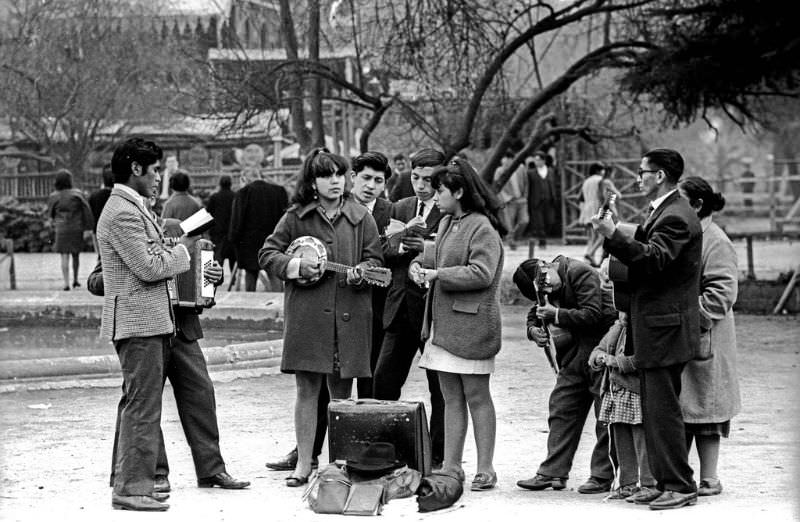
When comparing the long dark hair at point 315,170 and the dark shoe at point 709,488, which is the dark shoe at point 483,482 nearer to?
the dark shoe at point 709,488

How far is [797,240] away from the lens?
30.6m

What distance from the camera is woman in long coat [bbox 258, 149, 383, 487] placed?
8047 mm

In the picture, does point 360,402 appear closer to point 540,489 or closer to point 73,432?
point 540,489

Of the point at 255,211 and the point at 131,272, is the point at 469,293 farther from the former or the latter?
the point at 255,211

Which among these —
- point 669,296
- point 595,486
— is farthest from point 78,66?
point 669,296

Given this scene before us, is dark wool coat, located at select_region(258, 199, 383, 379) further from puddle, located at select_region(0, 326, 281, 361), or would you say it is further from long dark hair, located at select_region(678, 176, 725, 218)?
puddle, located at select_region(0, 326, 281, 361)

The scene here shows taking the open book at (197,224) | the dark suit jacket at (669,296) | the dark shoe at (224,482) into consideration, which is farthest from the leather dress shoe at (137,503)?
the dark suit jacket at (669,296)

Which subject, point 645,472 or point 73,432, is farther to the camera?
point 73,432

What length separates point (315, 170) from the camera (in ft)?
27.0

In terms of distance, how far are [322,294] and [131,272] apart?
4.03 ft

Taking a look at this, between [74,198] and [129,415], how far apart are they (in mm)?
14738

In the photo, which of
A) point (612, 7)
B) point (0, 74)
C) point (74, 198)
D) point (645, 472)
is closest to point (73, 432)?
point (645, 472)

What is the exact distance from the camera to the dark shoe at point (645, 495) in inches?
290

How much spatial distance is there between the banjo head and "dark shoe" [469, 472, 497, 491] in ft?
4.44
